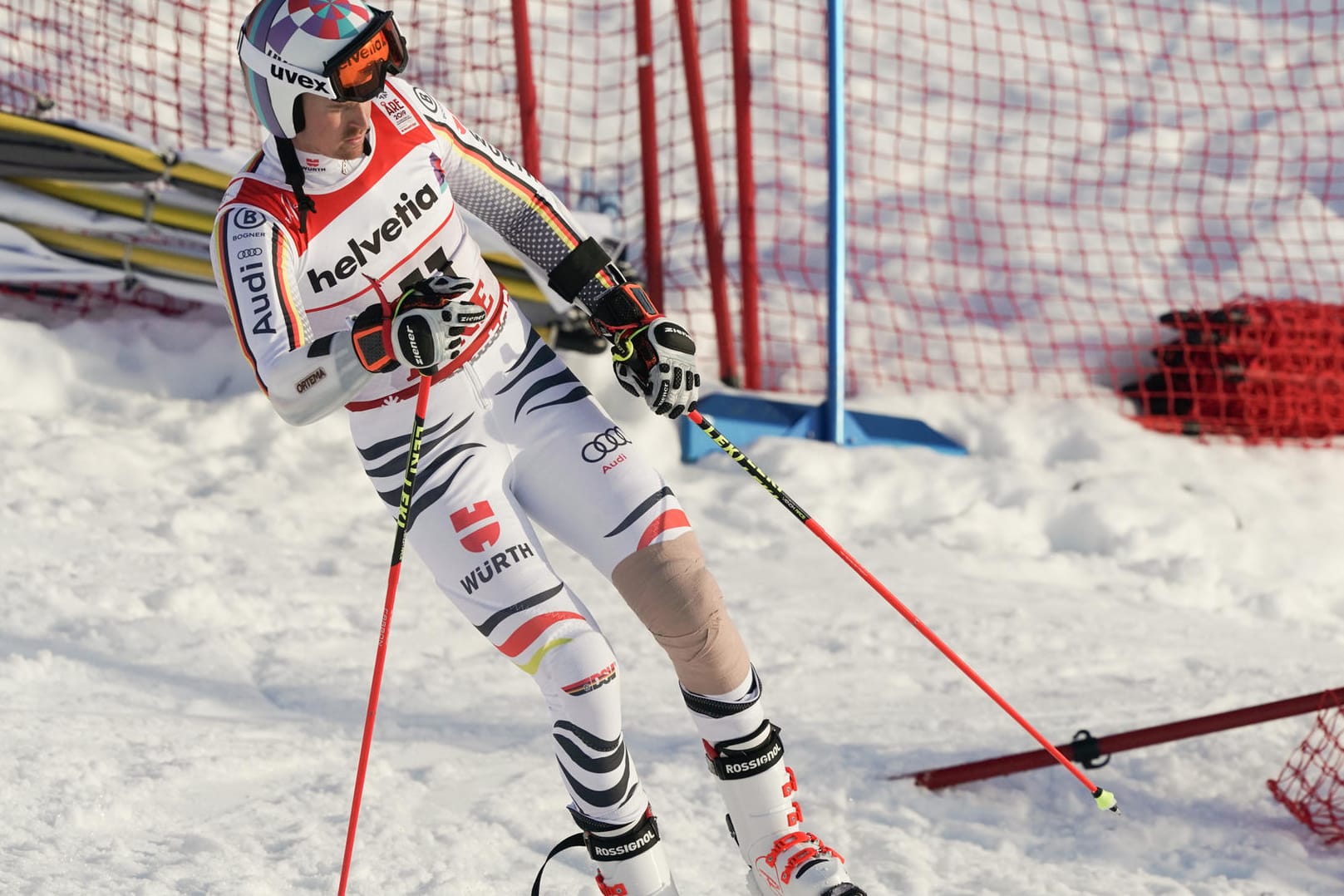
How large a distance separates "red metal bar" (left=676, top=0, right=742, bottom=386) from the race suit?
3553 mm

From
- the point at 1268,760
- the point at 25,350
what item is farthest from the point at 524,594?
the point at 25,350

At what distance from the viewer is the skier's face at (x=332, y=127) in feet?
9.49

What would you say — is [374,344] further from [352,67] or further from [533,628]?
[533,628]

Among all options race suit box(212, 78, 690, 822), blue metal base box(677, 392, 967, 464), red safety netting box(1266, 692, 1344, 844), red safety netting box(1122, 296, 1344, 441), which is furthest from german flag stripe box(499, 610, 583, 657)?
red safety netting box(1122, 296, 1344, 441)

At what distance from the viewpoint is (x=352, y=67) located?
2805 mm

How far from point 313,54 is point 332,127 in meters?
0.17

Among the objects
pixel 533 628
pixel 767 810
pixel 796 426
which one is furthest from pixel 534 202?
pixel 796 426

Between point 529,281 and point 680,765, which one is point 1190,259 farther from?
point 680,765

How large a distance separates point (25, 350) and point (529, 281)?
2195mm

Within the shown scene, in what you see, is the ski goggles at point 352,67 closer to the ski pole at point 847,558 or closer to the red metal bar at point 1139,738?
the ski pole at point 847,558

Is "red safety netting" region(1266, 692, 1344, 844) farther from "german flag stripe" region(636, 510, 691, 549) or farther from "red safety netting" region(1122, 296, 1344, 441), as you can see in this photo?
"red safety netting" region(1122, 296, 1344, 441)

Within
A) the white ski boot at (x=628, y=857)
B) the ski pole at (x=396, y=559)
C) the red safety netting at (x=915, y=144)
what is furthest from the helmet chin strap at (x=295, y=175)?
the red safety netting at (x=915, y=144)

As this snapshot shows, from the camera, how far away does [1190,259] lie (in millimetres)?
8039

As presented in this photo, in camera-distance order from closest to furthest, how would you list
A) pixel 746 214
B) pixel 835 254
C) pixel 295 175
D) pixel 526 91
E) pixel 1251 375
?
pixel 295 175 < pixel 835 254 < pixel 1251 375 < pixel 526 91 < pixel 746 214
